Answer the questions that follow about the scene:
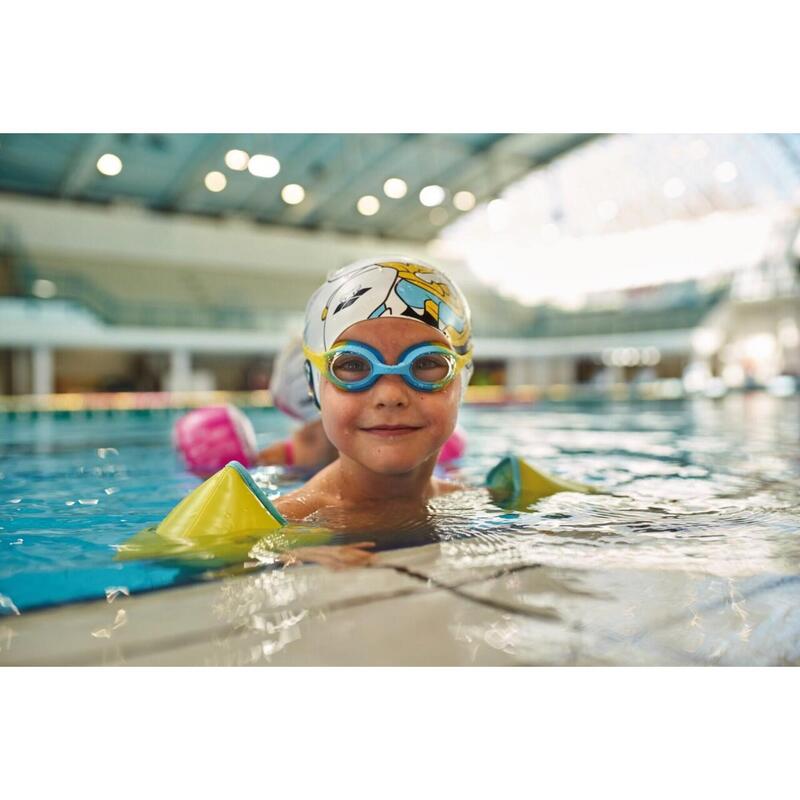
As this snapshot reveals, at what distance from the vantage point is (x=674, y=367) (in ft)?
121

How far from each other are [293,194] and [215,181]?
3201 mm

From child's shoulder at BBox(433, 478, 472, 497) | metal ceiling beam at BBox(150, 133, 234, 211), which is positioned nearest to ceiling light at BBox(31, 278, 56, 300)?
metal ceiling beam at BBox(150, 133, 234, 211)

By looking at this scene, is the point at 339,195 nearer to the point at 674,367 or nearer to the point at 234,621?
the point at 674,367

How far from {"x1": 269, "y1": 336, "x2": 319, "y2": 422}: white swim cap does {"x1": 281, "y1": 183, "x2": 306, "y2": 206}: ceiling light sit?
21621 mm

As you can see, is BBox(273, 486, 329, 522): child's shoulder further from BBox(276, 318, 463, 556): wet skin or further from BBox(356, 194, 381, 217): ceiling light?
BBox(356, 194, 381, 217): ceiling light

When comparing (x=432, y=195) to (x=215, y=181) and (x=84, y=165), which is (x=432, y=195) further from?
(x=84, y=165)

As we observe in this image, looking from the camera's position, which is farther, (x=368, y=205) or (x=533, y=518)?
(x=368, y=205)

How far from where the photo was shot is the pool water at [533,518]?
2102 millimetres

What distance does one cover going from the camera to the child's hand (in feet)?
6.82

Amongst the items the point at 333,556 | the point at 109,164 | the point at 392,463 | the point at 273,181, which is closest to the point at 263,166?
the point at 273,181

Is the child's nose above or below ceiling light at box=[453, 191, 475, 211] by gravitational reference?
below

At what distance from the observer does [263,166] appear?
24.7 m
